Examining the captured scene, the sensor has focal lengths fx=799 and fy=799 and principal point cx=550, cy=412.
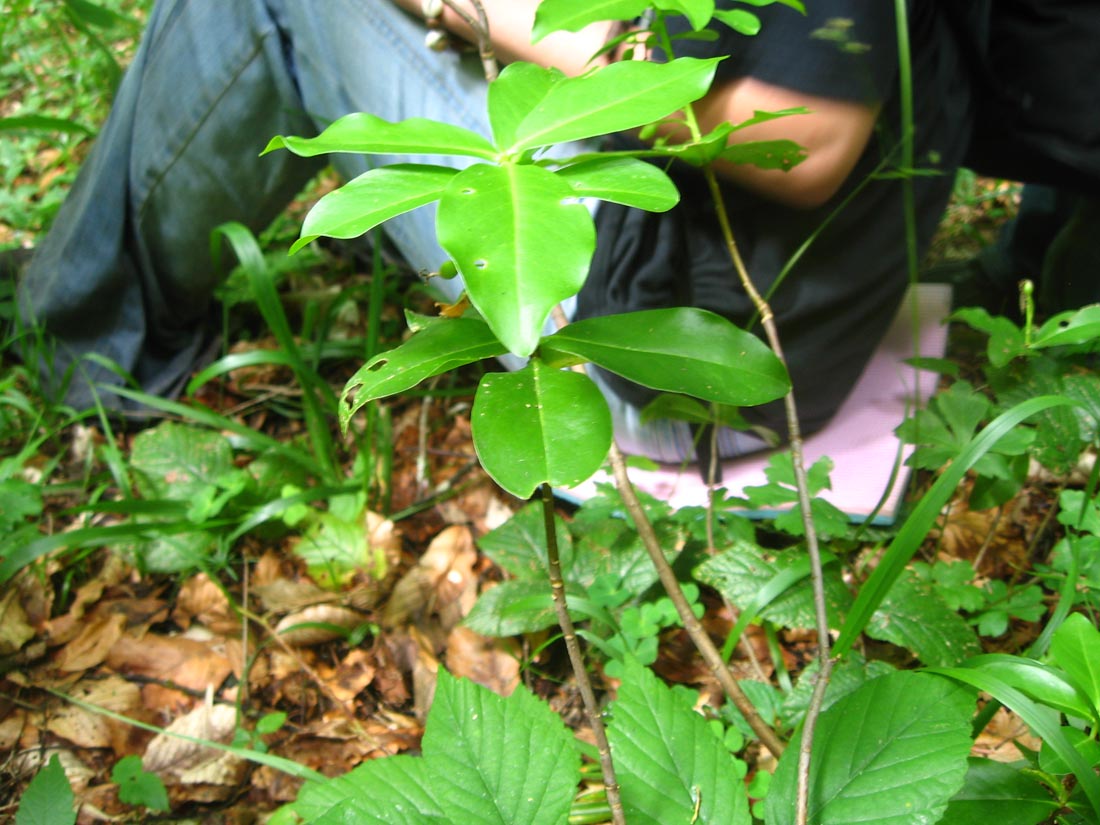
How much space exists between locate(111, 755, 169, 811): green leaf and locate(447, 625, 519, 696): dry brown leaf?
428mm

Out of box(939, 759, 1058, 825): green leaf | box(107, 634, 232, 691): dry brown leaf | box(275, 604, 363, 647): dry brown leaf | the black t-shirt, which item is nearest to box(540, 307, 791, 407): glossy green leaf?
box(939, 759, 1058, 825): green leaf

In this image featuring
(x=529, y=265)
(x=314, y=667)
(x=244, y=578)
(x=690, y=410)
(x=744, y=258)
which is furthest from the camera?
(x=244, y=578)

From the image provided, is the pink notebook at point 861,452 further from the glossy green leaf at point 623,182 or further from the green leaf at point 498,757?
the glossy green leaf at point 623,182

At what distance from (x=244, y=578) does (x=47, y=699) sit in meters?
0.34

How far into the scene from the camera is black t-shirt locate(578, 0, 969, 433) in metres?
1.07

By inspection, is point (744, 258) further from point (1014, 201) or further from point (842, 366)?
point (1014, 201)

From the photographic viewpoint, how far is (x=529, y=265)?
41 cm

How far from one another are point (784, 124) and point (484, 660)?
2.87 ft

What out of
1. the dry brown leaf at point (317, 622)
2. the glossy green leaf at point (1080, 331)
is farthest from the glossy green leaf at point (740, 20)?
the dry brown leaf at point (317, 622)

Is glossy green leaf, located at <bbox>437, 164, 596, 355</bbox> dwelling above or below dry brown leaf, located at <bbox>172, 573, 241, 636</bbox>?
above

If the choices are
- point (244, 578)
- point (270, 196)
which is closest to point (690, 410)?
point (244, 578)

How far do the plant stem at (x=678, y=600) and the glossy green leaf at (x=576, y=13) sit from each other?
32 cm

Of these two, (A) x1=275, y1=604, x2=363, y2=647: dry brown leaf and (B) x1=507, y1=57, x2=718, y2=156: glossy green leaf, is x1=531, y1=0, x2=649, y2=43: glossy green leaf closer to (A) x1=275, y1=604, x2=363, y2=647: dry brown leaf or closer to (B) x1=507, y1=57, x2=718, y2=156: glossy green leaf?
(B) x1=507, y1=57, x2=718, y2=156: glossy green leaf

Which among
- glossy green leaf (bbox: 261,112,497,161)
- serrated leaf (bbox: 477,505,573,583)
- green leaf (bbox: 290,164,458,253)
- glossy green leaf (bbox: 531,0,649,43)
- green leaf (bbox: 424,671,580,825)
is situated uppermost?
glossy green leaf (bbox: 531,0,649,43)
